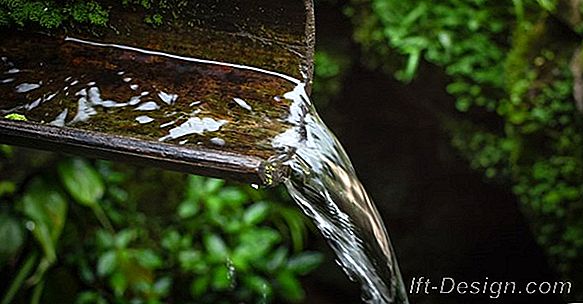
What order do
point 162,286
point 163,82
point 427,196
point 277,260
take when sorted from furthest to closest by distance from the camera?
point 427,196 → point 277,260 → point 162,286 → point 163,82

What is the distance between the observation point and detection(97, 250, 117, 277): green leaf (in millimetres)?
1990

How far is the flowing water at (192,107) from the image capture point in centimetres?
103

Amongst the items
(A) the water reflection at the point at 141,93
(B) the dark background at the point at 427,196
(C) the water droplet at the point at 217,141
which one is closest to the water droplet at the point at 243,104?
(A) the water reflection at the point at 141,93

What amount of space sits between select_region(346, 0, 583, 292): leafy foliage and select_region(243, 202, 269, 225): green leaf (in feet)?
1.80

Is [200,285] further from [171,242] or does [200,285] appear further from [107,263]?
[107,263]

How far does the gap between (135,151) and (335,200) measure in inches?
15.4

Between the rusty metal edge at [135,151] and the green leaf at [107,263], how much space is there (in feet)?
3.49

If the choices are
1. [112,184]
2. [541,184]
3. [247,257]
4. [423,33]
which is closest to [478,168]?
[541,184]

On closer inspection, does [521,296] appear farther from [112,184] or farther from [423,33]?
[112,184]

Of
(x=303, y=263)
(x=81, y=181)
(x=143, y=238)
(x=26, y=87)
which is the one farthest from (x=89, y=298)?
(x=26, y=87)

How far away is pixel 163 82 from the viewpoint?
3.78ft

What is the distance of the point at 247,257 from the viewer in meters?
2.14

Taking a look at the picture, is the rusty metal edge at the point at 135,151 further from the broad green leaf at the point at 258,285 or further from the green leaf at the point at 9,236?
the broad green leaf at the point at 258,285

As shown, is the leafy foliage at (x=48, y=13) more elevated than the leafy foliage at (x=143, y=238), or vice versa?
the leafy foliage at (x=48, y=13)
